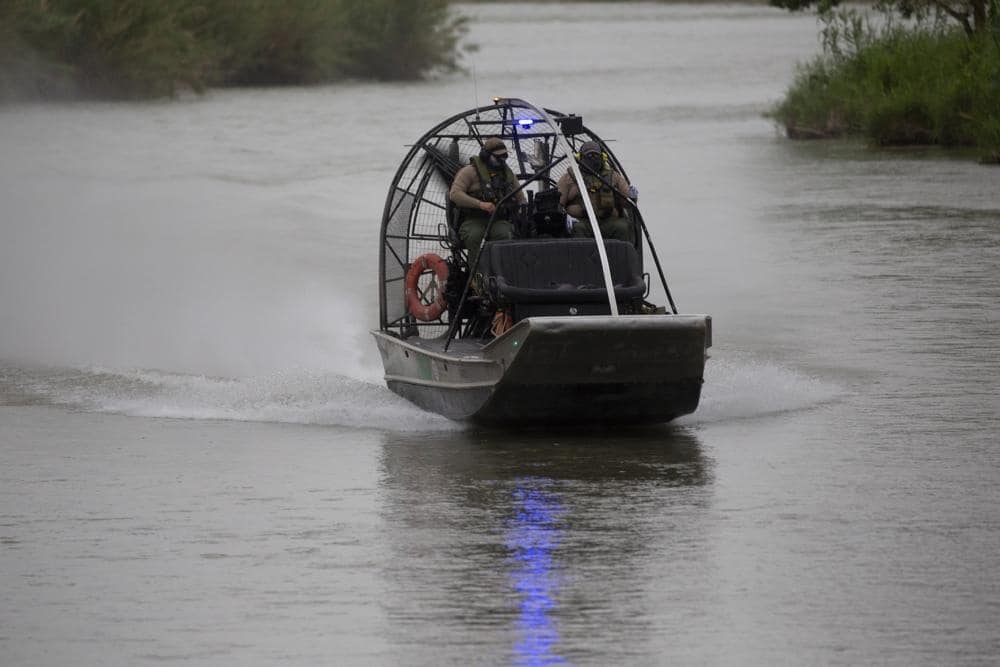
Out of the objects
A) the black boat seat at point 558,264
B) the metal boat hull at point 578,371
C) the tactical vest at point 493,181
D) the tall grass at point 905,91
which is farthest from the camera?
the tall grass at point 905,91

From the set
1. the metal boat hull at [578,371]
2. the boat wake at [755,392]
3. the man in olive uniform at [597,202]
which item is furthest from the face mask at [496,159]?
the boat wake at [755,392]

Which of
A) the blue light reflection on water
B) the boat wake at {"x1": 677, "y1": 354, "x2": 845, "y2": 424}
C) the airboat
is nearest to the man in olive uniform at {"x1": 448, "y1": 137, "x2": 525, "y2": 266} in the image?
the airboat

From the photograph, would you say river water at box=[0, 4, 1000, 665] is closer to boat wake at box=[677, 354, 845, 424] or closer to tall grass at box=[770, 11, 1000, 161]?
boat wake at box=[677, 354, 845, 424]

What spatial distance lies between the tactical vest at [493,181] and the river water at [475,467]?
1552mm

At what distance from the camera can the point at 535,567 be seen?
896cm

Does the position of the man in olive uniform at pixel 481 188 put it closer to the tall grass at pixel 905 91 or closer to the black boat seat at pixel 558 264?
the black boat seat at pixel 558 264

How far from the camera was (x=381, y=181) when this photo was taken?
29344 mm

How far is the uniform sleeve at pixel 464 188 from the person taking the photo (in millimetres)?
12609

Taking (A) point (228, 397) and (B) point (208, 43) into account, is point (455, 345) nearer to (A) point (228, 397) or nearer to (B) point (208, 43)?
(A) point (228, 397)

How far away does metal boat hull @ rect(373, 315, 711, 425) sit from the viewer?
1089 cm

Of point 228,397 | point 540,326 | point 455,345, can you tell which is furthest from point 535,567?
point 228,397

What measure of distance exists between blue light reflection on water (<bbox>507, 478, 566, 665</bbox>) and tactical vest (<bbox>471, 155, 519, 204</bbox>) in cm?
→ 261

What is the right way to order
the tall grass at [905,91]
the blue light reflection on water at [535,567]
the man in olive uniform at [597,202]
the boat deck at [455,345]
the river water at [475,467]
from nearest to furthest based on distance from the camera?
the blue light reflection on water at [535,567] → the river water at [475,467] → the boat deck at [455,345] → the man in olive uniform at [597,202] → the tall grass at [905,91]

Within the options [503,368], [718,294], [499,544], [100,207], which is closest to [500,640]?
[499,544]
